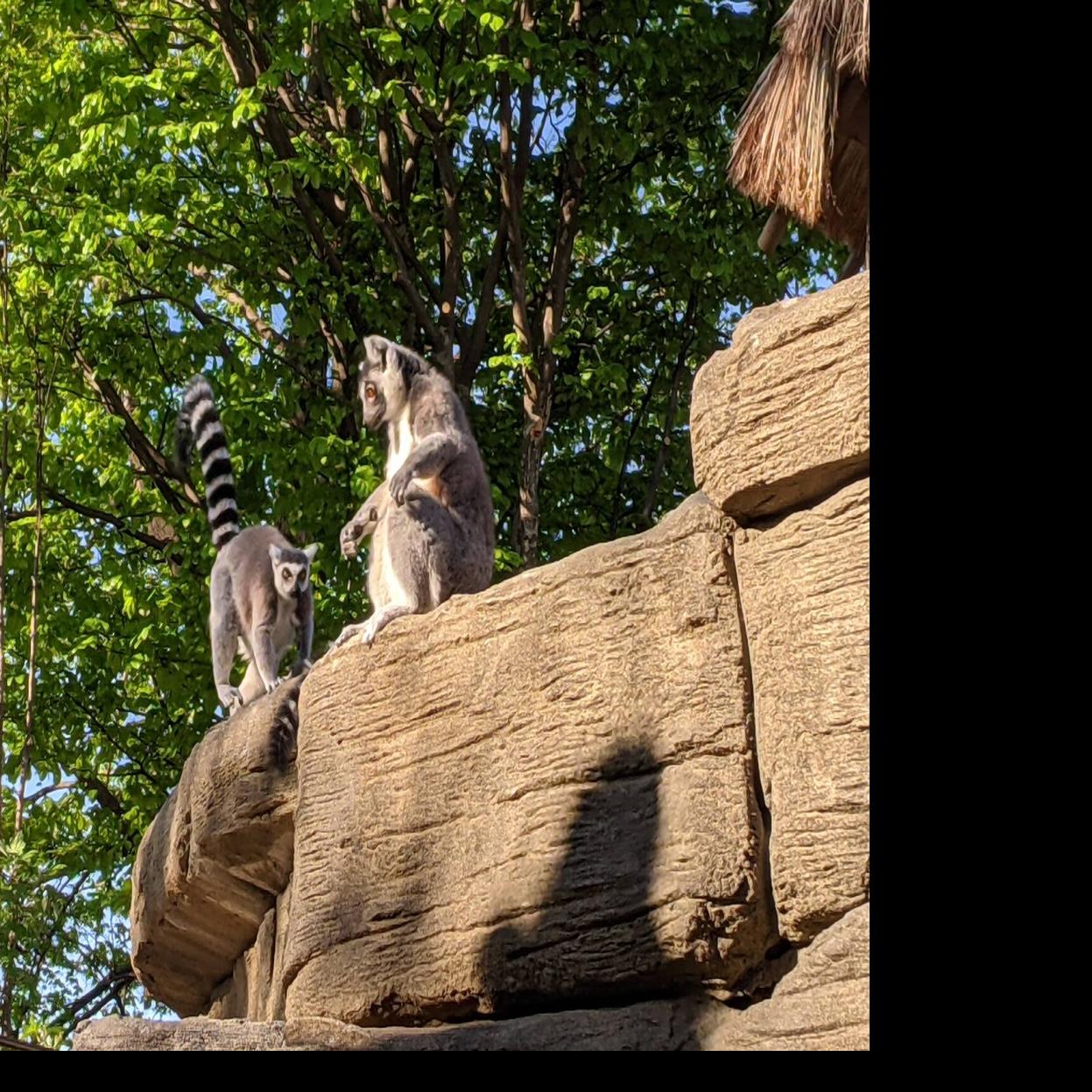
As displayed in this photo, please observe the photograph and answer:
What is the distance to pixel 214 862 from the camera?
7051 mm

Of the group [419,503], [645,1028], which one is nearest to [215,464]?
[419,503]

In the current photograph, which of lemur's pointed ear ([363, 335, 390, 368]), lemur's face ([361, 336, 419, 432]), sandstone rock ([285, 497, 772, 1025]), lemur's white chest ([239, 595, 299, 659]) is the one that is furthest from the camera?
lemur's white chest ([239, 595, 299, 659])

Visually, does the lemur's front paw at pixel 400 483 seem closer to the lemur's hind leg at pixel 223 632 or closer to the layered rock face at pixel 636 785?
the layered rock face at pixel 636 785

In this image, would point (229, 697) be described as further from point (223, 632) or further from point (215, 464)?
point (215, 464)

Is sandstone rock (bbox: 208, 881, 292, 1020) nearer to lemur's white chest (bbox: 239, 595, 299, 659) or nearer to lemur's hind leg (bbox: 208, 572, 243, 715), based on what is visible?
lemur's hind leg (bbox: 208, 572, 243, 715)

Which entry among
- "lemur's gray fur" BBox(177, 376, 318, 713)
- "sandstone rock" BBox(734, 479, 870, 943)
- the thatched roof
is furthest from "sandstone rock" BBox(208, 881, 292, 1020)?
the thatched roof

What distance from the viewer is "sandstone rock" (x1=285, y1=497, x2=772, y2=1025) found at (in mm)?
4828

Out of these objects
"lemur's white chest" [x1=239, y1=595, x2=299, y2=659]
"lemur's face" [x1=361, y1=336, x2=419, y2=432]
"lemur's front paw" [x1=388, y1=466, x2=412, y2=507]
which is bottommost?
"lemur's front paw" [x1=388, y1=466, x2=412, y2=507]

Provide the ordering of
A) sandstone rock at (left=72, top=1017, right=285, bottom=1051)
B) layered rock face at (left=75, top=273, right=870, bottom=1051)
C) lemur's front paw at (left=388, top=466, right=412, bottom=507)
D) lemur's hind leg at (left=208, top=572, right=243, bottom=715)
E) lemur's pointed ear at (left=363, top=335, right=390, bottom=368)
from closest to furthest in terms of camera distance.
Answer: layered rock face at (left=75, top=273, right=870, bottom=1051), sandstone rock at (left=72, top=1017, right=285, bottom=1051), lemur's front paw at (left=388, top=466, right=412, bottom=507), lemur's pointed ear at (left=363, top=335, right=390, bottom=368), lemur's hind leg at (left=208, top=572, right=243, bottom=715)

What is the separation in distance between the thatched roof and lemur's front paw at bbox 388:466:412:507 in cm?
199

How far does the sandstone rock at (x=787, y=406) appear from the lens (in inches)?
182

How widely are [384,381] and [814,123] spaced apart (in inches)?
114

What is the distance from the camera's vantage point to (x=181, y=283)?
11234mm
